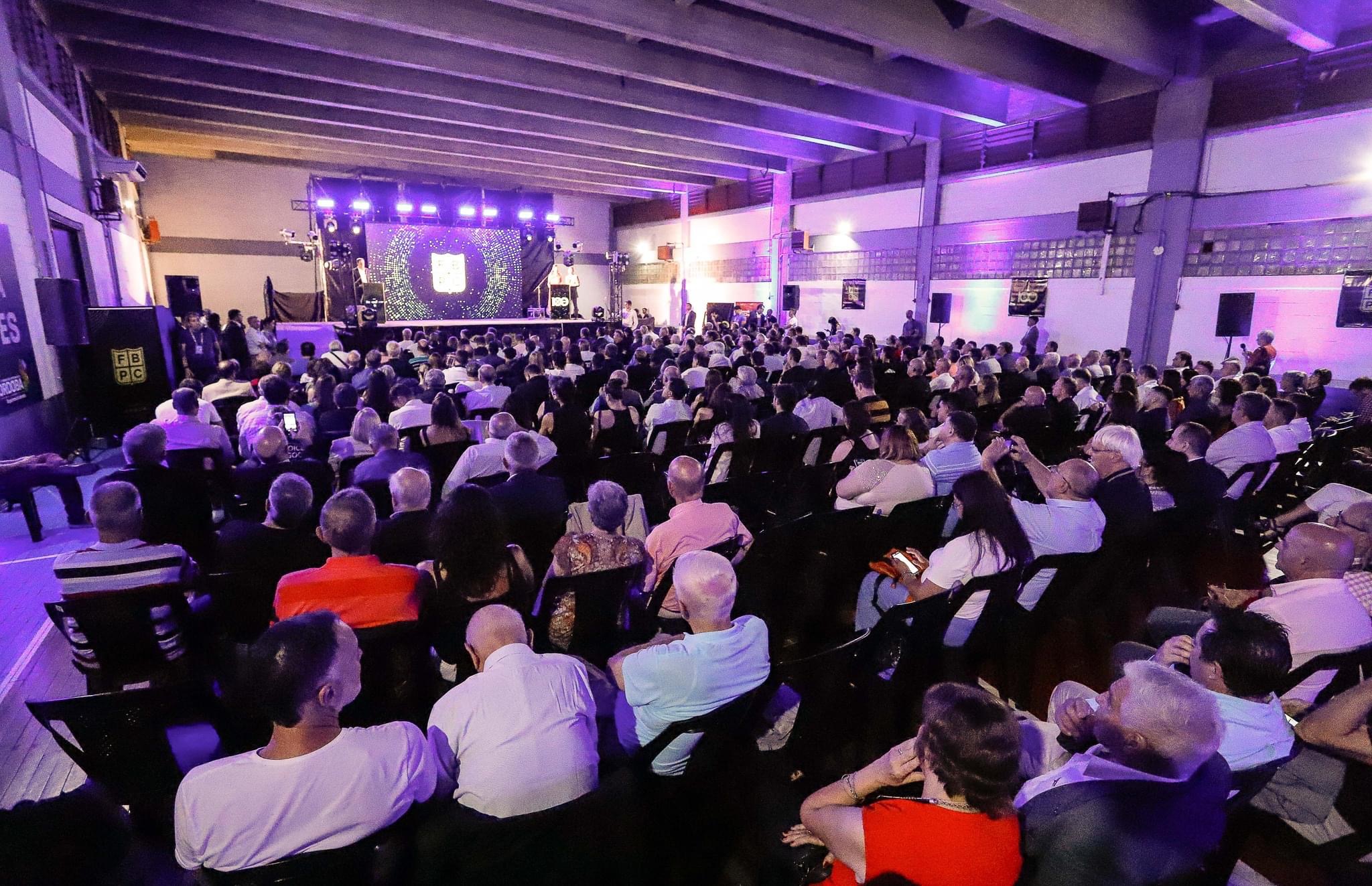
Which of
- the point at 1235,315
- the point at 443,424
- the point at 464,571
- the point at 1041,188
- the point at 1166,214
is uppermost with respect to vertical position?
the point at 1041,188

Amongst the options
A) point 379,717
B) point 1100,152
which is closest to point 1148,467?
point 379,717

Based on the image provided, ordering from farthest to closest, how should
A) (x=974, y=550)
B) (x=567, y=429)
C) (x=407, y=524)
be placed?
(x=567, y=429), (x=407, y=524), (x=974, y=550)

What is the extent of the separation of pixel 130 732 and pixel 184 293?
50.7 ft

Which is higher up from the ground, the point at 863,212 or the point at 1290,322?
the point at 863,212

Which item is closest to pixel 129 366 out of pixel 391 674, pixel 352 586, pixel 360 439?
pixel 360 439

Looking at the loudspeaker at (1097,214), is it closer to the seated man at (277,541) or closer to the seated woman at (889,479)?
the seated woman at (889,479)

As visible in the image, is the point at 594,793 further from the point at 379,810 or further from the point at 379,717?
the point at 379,717

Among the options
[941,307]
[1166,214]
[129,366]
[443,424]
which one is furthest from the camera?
[941,307]

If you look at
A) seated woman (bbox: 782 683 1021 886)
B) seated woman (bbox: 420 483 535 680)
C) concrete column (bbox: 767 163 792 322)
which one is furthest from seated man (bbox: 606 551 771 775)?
concrete column (bbox: 767 163 792 322)

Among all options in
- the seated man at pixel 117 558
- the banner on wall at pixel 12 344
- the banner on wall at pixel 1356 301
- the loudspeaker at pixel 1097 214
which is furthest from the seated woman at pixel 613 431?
the banner on wall at pixel 1356 301

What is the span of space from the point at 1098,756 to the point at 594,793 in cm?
127

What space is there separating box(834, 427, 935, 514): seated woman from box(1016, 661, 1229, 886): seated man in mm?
2054

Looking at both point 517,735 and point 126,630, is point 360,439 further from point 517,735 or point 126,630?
point 517,735

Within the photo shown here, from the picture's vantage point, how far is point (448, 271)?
21.0 metres
